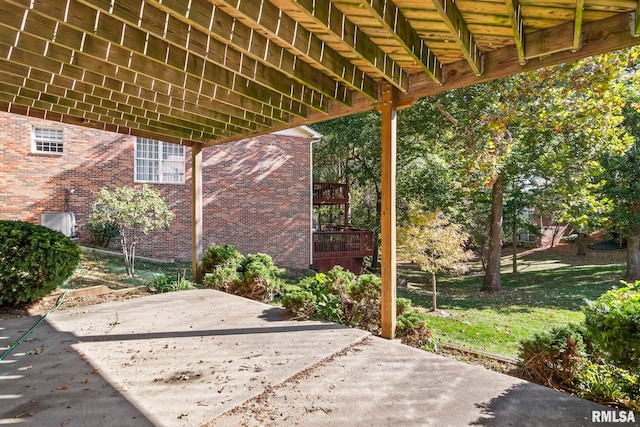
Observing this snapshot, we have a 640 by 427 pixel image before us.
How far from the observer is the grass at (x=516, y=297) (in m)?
6.97

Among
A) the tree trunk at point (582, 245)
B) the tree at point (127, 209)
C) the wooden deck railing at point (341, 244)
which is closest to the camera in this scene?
the tree at point (127, 209)

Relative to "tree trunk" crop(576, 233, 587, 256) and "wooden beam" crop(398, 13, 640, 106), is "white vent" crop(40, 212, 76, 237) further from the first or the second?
"tree trunk" crop(576, 233, 587, 256)

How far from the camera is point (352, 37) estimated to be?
2.86 meters

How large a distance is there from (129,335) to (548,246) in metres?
23.7

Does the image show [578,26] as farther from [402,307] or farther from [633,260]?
[633,260]

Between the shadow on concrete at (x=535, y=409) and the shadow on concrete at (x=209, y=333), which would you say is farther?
the shadow on concrete at (x=209, y=333)

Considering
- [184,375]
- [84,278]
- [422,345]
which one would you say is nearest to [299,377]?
[184,375]

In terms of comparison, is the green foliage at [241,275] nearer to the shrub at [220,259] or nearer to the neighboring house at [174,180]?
the shrub at [220,259]

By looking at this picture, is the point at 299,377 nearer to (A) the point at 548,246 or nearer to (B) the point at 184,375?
(B) the point at 184,375

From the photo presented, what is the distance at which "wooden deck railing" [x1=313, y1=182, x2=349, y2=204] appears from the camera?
1419cm

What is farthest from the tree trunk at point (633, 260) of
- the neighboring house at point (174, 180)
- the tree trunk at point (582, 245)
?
the neighboring house at point (174, 180)

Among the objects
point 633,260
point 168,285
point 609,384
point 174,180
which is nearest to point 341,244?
point 174,180

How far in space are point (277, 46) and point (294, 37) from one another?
1.40 feet

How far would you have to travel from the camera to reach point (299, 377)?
302cm
